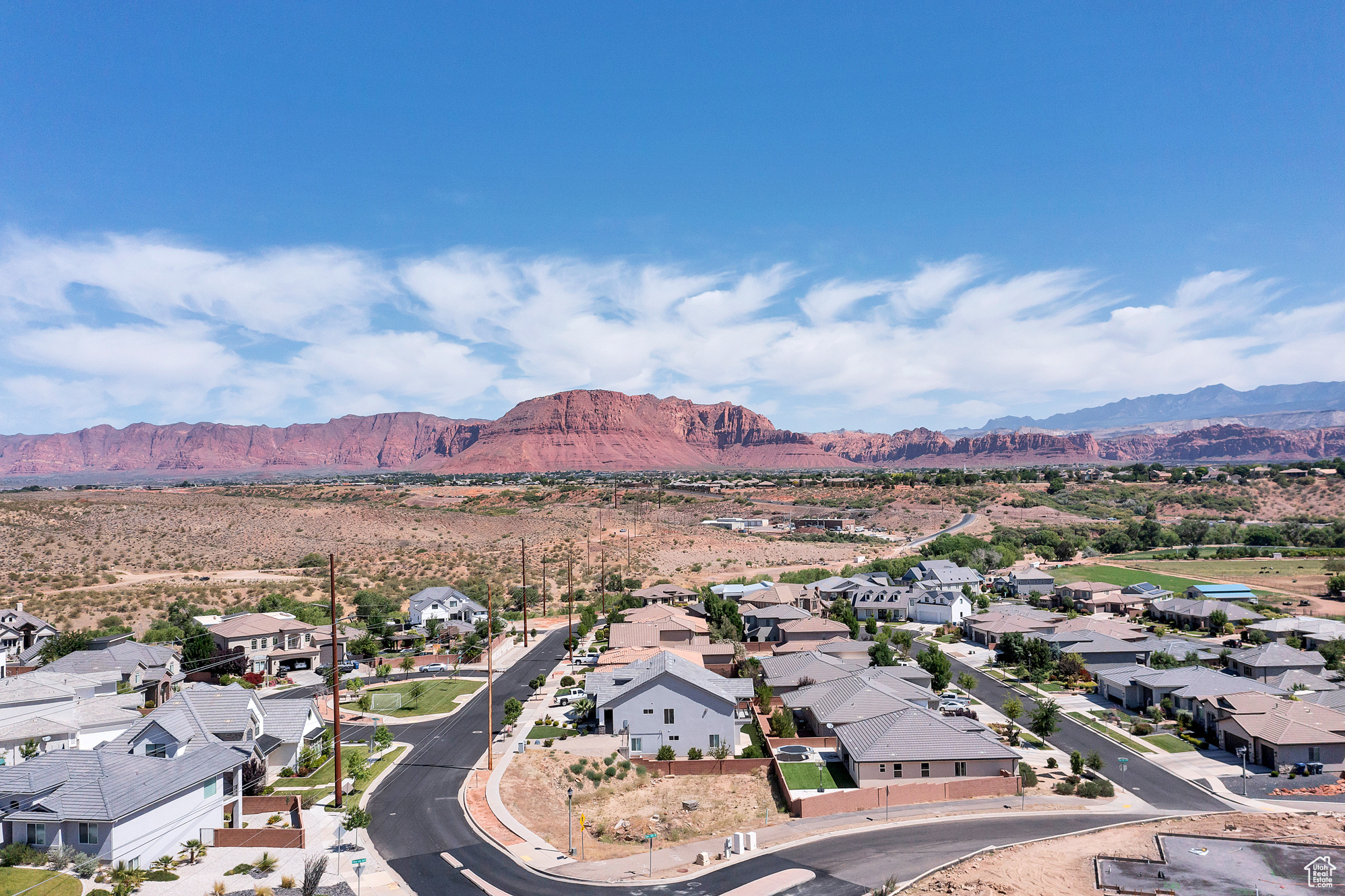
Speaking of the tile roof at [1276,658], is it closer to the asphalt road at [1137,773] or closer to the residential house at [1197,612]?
the residential house at [1197,612]

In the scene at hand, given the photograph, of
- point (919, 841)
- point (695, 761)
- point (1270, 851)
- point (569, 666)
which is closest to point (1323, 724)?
point (1270, 851)

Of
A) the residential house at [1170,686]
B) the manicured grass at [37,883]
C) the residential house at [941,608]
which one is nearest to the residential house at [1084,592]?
the residential house at [941,608]

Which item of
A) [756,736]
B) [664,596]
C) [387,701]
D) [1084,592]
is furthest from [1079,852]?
[1084,592]

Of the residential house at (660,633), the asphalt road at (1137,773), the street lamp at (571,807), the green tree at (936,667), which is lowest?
the asphalt road at (1137,773)

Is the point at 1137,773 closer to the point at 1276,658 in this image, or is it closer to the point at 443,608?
the point at 1276,658

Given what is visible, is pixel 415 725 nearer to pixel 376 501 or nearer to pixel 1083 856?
pixel 1083 856

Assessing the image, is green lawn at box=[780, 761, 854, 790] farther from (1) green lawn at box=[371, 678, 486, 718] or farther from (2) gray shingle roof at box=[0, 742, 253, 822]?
(2) gray shingle roof at box=[0, 742, 253, 822]
